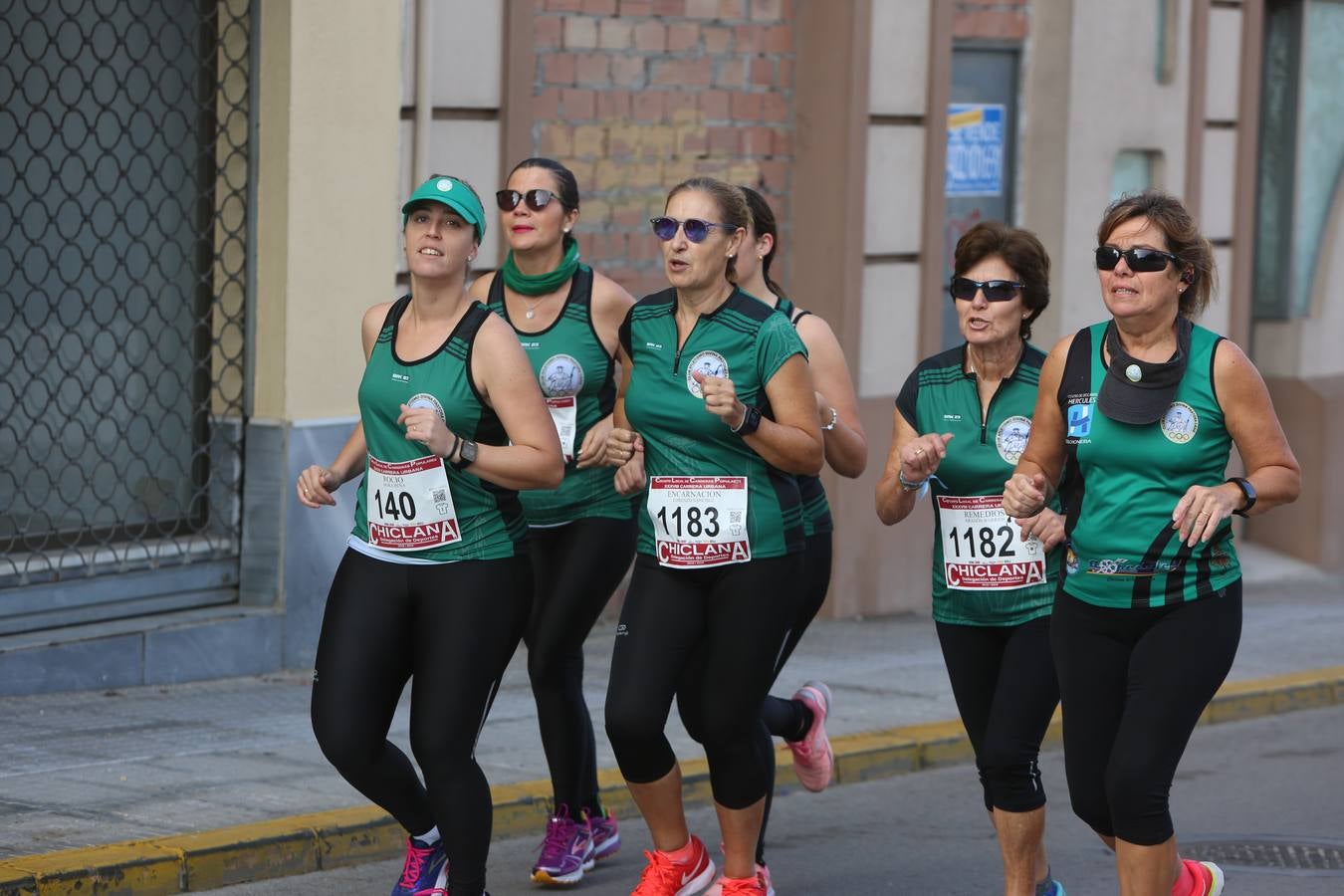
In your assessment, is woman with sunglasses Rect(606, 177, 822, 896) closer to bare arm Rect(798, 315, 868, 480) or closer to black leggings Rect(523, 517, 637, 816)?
bare arm Rect(798, 315, 868, 480)

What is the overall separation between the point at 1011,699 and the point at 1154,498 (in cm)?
85

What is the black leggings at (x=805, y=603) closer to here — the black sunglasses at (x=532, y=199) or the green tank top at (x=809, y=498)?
the green tank top at (x=809, y=498)

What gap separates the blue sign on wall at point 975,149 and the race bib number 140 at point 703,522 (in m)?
7.20

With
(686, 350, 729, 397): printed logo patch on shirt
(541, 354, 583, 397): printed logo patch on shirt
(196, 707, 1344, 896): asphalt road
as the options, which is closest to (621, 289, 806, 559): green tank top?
(686, 350, 729, 397): printed logo patch on shirt

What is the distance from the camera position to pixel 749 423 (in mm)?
5957

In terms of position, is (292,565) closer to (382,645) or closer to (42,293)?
(42,293)

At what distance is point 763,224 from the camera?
666 centimetres

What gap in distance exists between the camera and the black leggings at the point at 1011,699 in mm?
5984

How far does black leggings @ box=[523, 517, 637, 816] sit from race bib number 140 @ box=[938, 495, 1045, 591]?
1.10 metres

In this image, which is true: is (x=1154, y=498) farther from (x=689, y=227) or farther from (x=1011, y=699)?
(x=689, y=227)

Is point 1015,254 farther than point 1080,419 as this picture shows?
Yes

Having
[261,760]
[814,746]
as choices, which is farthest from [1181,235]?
[261,760]

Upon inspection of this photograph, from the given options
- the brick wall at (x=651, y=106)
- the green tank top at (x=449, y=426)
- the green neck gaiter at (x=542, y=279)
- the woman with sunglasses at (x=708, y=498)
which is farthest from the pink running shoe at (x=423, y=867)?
the brick wall at (x=651, y=106)

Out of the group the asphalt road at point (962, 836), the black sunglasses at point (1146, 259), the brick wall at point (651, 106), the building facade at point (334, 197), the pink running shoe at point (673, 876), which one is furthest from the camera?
the brick wall at point (651, 106)
